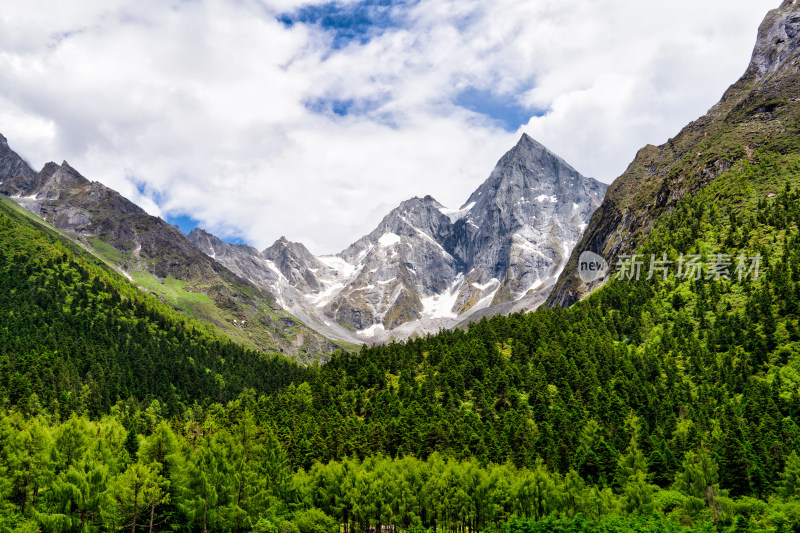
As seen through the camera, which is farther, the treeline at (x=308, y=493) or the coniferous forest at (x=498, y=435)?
the coniferous forest at (x=498, y=435)

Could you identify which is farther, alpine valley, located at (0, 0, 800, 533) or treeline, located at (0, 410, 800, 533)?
alpine valley, located at (0, 0, 800, 533)

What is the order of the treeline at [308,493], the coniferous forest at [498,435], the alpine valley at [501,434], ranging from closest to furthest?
the treeline at [308,493] < the alpine valley at [501,434] < the coniferous forest at [498,435]

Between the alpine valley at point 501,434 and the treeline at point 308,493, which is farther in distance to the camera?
the alpine valley at point 501,434

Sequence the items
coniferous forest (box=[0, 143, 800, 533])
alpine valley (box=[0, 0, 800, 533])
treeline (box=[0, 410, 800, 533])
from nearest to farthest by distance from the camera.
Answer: treeline (box=[0, 410, 800, 533]) → alpine valley (box=[0, 0, 800, 533]) → coniferous forest (box=[0, 143, 800, 533])

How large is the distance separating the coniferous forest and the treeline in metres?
0.39

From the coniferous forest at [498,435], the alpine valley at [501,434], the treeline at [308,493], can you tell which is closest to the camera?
the treeline at [308,493]

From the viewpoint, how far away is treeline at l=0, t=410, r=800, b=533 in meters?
81.4

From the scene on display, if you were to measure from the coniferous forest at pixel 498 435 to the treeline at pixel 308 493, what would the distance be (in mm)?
392

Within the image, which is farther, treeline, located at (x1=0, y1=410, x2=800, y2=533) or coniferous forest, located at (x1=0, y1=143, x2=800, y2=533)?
coniferous forest, located at (x1=0, y1=143, x2=800, y2=533)

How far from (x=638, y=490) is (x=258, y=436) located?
78092 mm

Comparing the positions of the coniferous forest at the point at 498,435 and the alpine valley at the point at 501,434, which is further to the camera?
the coniferous forest at the point at 498,435

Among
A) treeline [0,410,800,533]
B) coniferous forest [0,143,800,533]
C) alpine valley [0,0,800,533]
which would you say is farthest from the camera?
coniferous forest [0,143,800,533]

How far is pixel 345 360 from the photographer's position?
183 meters

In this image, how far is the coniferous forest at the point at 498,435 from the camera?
85.6 m
